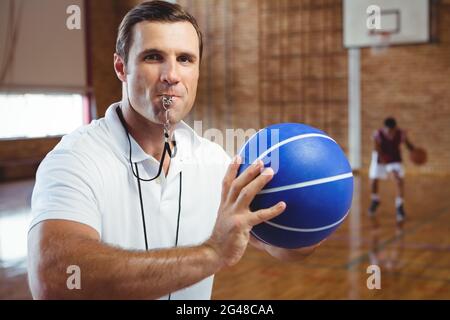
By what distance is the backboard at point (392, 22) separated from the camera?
30.9 feet

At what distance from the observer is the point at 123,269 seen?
3.53ft

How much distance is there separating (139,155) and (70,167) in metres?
0.23

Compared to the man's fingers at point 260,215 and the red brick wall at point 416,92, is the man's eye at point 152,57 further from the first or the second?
the red brick wall at point 416,92

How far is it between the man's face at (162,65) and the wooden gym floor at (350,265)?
247 centimetres

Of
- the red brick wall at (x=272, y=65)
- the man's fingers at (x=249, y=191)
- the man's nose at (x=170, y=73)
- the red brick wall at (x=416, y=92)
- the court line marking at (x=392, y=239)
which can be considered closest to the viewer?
the man's fingers at (x=249, y=191)

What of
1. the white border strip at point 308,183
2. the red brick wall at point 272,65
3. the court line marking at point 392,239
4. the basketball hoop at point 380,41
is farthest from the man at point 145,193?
the red brick wall at point 272,65

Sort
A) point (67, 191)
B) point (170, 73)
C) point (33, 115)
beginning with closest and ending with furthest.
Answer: point (67, 191), point (170, 73), point (33, 115)

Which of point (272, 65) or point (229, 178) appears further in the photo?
point (272, 65)

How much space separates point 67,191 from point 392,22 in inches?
364

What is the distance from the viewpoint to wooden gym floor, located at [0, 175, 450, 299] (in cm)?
368

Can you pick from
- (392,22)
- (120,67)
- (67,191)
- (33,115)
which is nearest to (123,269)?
(67,191)

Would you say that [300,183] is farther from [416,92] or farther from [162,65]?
[416,92]

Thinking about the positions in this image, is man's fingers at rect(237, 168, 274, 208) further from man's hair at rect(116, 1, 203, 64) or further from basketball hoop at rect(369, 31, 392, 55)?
basketball hoop at rect(369, 31, 392, 55)

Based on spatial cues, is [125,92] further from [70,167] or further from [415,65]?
[415,65]
